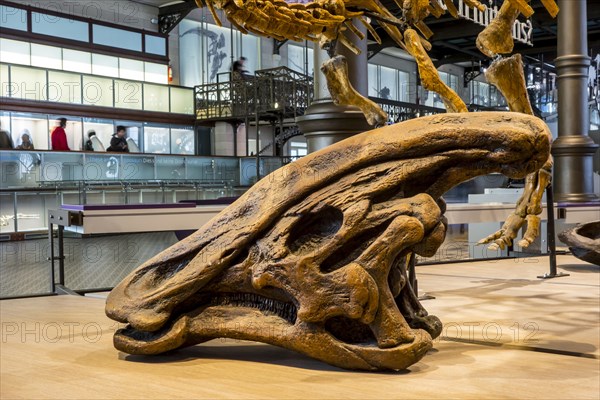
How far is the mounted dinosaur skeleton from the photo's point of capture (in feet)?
6.15

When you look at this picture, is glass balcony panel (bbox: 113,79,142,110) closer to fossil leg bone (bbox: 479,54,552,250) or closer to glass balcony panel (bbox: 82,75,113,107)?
glass balcony panel (bbox: 82,75,113,107)

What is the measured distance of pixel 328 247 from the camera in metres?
1.90

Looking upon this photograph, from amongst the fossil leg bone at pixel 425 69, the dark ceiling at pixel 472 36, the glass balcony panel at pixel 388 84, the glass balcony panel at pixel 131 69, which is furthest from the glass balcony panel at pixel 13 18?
the fossil leg bone at pixel 425 69

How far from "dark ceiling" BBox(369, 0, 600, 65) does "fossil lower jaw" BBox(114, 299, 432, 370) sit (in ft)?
34.8

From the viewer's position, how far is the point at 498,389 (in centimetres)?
174

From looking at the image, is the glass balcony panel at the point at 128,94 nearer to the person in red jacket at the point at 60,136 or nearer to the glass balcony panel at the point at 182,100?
the glass balcony panel at the point at 182,100

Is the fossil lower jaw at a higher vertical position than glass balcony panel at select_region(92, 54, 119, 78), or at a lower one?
lower

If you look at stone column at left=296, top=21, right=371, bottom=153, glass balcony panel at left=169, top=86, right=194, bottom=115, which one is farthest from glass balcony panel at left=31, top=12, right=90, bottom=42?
stone column at left=296, top=21, right=371, bottom=153

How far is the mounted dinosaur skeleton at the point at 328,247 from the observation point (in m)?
1.87

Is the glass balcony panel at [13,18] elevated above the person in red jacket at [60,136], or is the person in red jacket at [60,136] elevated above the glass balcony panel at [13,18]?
the glass balcony panel at [13,18]

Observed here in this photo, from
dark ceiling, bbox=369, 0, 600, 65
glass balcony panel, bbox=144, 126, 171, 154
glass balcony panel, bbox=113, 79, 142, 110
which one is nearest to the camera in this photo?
dark ceiling, bbox=369, 0, 600, 65

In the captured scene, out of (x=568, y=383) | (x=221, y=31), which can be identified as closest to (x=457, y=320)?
(x=568, y=383)

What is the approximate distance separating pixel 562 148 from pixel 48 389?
20.8 ft

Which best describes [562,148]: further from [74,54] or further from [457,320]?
[74,54]
